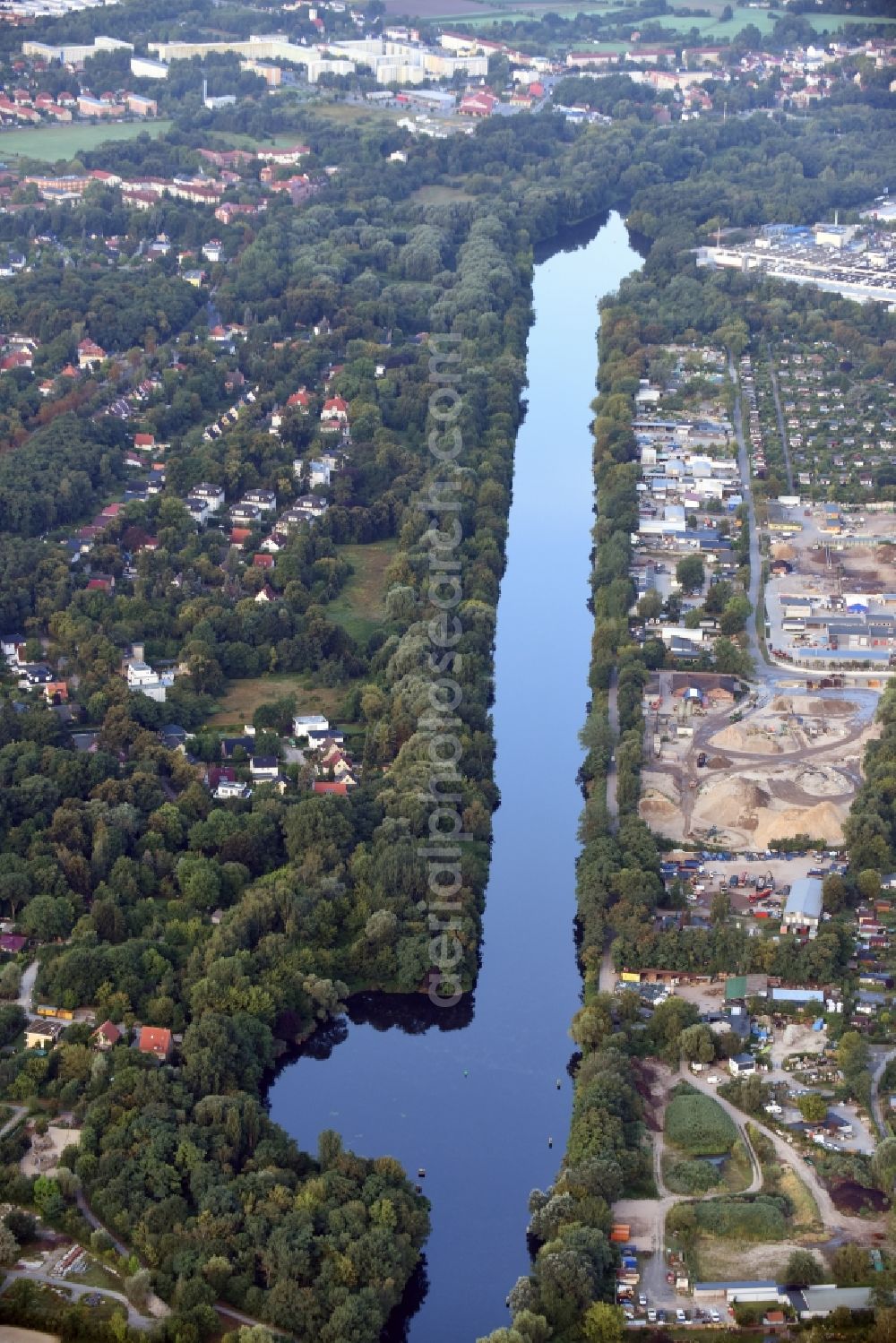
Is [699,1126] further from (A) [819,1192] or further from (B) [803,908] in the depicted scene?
(B) [803,908]

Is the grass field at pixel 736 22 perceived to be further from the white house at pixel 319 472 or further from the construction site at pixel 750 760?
the construction site at pixel 750 760

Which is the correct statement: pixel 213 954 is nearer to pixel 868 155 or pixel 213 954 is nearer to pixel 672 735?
pixel 672 735

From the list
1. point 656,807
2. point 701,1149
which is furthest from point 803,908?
point 701,1149

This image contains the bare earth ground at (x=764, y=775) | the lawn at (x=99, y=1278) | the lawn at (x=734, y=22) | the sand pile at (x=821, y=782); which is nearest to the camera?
the lawn at (x=99, y=1278)

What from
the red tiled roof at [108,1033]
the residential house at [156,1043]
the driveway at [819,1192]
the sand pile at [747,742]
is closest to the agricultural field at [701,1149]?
the driveway at [819,1192]

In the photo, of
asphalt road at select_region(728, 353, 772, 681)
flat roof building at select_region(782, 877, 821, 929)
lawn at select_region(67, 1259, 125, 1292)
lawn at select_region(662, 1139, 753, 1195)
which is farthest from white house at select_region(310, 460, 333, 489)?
lawn at select_region(67, 1259, 125, 1292)

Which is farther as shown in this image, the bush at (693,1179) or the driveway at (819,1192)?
the bush at (693,1179)

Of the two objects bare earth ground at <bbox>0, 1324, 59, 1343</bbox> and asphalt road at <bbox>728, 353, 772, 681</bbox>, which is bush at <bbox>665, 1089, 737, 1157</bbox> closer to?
bare earth ground at <bbox>0, 1324, 59, 1343</bbox>

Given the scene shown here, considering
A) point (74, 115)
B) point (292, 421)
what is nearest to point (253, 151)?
point (74, 115)

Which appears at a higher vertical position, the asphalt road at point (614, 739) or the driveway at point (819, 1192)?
the asphalt road at point (614, 739)
